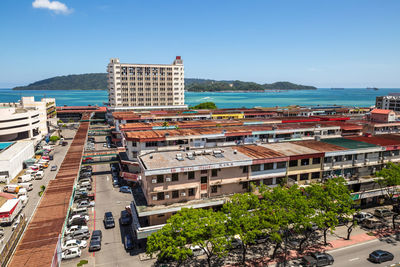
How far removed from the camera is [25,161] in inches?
2891

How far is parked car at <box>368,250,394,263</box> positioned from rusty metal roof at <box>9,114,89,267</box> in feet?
124

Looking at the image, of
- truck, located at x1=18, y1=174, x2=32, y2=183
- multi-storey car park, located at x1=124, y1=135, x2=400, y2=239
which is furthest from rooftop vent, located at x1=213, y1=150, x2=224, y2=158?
truck, located at x1=18, y1=174, x2=32, y2=183

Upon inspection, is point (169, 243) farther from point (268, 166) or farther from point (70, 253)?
point (268, 166)

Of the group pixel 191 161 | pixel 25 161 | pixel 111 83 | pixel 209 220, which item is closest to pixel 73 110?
pixel 111 83

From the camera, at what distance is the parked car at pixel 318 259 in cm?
3219

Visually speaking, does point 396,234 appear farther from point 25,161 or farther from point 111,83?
point 111,83

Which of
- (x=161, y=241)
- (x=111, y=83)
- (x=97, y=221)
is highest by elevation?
(x=111, y=83)

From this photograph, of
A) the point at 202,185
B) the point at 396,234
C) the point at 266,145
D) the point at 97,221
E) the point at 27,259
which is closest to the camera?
the point at 27,259

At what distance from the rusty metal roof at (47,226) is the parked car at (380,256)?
3767cm

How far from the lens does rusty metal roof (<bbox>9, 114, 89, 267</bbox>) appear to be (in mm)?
31781

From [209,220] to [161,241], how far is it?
5.09 m

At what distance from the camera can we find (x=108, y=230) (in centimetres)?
4247

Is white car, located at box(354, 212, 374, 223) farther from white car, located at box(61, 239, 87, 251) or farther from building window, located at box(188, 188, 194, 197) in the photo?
white car, located at box(61, 239, 87, 251)

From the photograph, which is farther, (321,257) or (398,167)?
(398,167)
